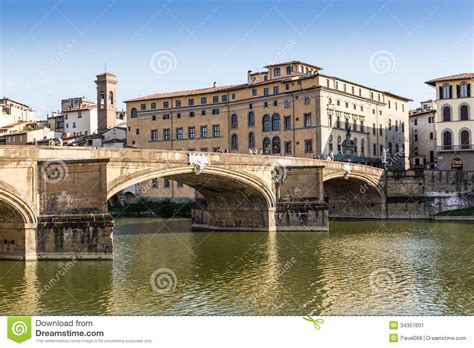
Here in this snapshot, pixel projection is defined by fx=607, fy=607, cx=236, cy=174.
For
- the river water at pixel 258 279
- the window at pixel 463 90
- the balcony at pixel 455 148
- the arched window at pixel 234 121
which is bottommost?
the river water at pixel 258 279

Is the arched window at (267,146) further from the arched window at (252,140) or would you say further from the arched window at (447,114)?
the arched window at (447,114)

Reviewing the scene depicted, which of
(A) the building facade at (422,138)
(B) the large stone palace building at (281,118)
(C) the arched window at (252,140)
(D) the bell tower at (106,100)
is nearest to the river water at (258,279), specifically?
(B) the large stone palace building at (281,118)

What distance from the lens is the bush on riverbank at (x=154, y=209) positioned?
67.7 metres

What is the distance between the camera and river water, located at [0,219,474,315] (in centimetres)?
2098

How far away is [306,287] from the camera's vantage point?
79.3 feet

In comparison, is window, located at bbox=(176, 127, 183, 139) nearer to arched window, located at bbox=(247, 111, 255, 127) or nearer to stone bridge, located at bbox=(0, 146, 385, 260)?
arched window, located at bbox=(247, 111, 255, 127)

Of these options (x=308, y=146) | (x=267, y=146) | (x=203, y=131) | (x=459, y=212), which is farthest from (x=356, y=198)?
(x=203, y=131)

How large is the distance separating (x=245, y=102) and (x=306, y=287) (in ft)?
167

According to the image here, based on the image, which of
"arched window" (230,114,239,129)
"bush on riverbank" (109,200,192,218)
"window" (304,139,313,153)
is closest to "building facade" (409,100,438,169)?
"window" (304,139,313,153)

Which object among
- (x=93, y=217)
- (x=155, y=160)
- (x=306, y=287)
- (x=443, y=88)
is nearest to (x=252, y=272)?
(x=306, y=287)

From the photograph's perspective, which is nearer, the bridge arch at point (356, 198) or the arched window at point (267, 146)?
the bridge arch at point (356, 198)

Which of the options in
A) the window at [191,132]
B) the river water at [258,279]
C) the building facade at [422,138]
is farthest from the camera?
the building facade at [422,138]

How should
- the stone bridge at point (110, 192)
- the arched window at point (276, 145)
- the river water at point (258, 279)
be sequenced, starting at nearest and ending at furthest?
the river water at point (258, 279) → the stone bridge at point (110, 192) → the arched window at point (276, 145)

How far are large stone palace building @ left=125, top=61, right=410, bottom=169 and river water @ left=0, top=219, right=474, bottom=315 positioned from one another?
28.4 m
